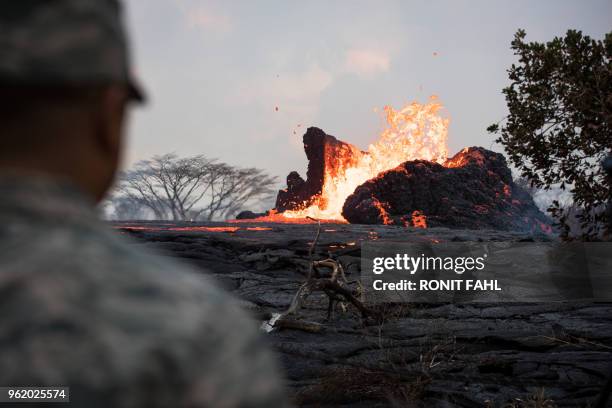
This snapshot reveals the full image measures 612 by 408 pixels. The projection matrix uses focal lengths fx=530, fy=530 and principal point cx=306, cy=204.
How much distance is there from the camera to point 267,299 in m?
9.12

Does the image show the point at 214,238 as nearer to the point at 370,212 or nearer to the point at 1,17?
the point at 370,212

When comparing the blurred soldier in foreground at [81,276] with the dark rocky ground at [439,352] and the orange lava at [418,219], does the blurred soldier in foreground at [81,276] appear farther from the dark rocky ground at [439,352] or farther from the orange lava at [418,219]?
the orange lava at [418,219]

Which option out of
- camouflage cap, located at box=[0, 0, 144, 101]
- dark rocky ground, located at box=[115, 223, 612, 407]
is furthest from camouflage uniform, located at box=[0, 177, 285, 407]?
dark rocky ground, located at box=[115, 223, 612, 407]

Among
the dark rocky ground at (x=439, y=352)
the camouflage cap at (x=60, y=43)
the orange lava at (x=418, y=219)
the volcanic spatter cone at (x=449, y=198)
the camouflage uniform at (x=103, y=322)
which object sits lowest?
the dark rocky ground at (x=439, y=352)

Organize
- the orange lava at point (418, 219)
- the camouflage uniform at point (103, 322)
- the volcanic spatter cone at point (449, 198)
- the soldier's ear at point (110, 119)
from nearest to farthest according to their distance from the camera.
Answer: the camouflage uniform at point (103, 322), the soldier's ear at point (110, 119), the orange lava at point (418, 219), the volcanic spatter cone at point (449, 198)

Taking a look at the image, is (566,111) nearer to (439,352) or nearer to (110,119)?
(439,352)

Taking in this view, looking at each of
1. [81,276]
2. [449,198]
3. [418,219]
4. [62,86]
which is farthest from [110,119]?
[449,198]

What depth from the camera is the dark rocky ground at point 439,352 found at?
162 inches

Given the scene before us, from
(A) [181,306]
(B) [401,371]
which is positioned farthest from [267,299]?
(A) [181,306]

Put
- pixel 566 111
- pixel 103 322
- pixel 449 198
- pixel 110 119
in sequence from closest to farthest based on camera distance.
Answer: pixel 103 322 < pixel 110 119 < pixel 566 111 < pixel 449 198

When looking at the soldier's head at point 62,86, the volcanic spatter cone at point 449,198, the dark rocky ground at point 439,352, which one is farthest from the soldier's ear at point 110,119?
the volcanic spatter cone at point 449,198

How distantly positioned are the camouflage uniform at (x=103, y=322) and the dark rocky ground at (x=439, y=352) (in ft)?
8.53

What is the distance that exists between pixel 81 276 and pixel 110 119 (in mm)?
240

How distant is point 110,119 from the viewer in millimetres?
778
